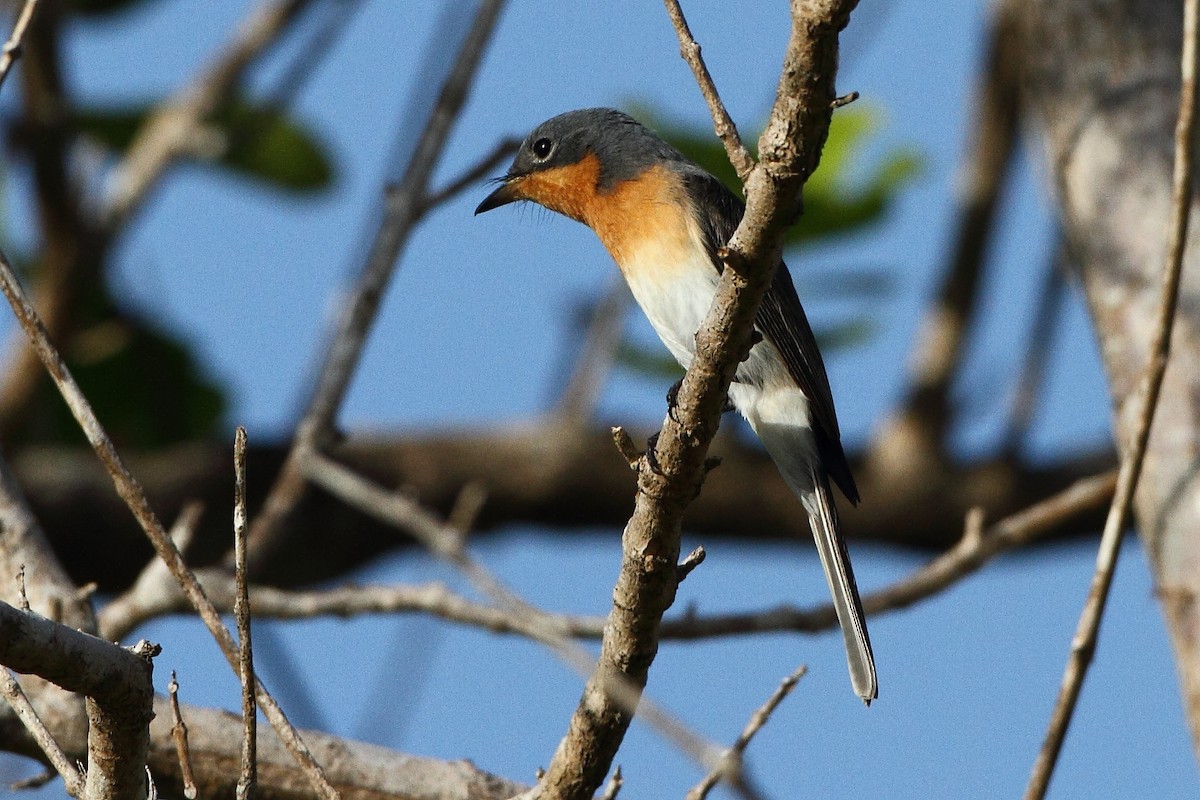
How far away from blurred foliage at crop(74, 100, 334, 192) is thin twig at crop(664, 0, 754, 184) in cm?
478

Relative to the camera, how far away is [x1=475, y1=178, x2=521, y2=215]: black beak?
500cm

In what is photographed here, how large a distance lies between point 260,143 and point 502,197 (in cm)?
255

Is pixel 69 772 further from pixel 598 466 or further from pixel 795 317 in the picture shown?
pixel 598 466

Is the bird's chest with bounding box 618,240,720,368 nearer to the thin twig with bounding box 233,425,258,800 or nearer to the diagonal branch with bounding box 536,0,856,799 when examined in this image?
the diagonal branch with bounding box 536,0,856,799

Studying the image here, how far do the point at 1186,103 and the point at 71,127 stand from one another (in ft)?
18.3

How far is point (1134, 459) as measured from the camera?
2.66 metres

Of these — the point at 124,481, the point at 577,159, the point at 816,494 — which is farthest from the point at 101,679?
the point at 577,159

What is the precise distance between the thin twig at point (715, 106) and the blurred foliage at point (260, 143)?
15.7 ft

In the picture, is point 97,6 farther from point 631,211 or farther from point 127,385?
point 631,211

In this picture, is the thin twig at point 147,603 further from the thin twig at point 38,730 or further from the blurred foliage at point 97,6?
the blurred foliage at point 97,6

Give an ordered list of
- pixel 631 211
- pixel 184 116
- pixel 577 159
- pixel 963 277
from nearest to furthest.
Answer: pixel 631 211 → pixel 577 159 → pixel 184 116 → pixel 963 277

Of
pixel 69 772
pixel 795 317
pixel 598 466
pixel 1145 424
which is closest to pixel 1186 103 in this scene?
pixel 1145 424

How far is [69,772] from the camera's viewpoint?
2.34 metres

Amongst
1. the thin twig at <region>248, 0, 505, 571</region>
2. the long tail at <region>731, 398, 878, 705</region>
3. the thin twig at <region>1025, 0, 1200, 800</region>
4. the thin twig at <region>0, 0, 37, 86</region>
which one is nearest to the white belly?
the long tail at <region>731, 398, 878, 705</region>
